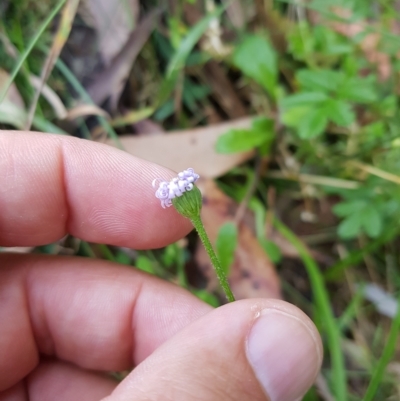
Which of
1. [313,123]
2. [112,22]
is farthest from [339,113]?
[112,22]

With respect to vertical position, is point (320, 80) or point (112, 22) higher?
point (112, 22)

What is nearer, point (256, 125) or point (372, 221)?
point (372, 221)

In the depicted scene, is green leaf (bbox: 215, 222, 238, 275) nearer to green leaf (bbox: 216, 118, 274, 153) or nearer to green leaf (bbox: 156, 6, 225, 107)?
green leaf (bbox: 216, 118, 274, 153)

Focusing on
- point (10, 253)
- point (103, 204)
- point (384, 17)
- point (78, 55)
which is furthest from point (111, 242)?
point (384, 17)

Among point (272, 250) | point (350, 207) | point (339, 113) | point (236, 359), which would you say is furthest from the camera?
point (272, 250)

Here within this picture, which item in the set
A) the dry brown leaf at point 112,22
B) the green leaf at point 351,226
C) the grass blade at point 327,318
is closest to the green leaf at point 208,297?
the grass blade at point 327,318

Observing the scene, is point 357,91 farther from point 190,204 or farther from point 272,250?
point 190,204

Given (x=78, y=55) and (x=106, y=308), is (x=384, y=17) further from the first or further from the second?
(x=106, y=308)

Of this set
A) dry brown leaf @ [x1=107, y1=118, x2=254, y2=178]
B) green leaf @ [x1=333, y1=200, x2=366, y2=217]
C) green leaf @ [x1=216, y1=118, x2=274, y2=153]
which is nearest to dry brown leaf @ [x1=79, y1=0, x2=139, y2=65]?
dry brown leaf @ [x1=107, y1=118, x2=254, y2=178]
